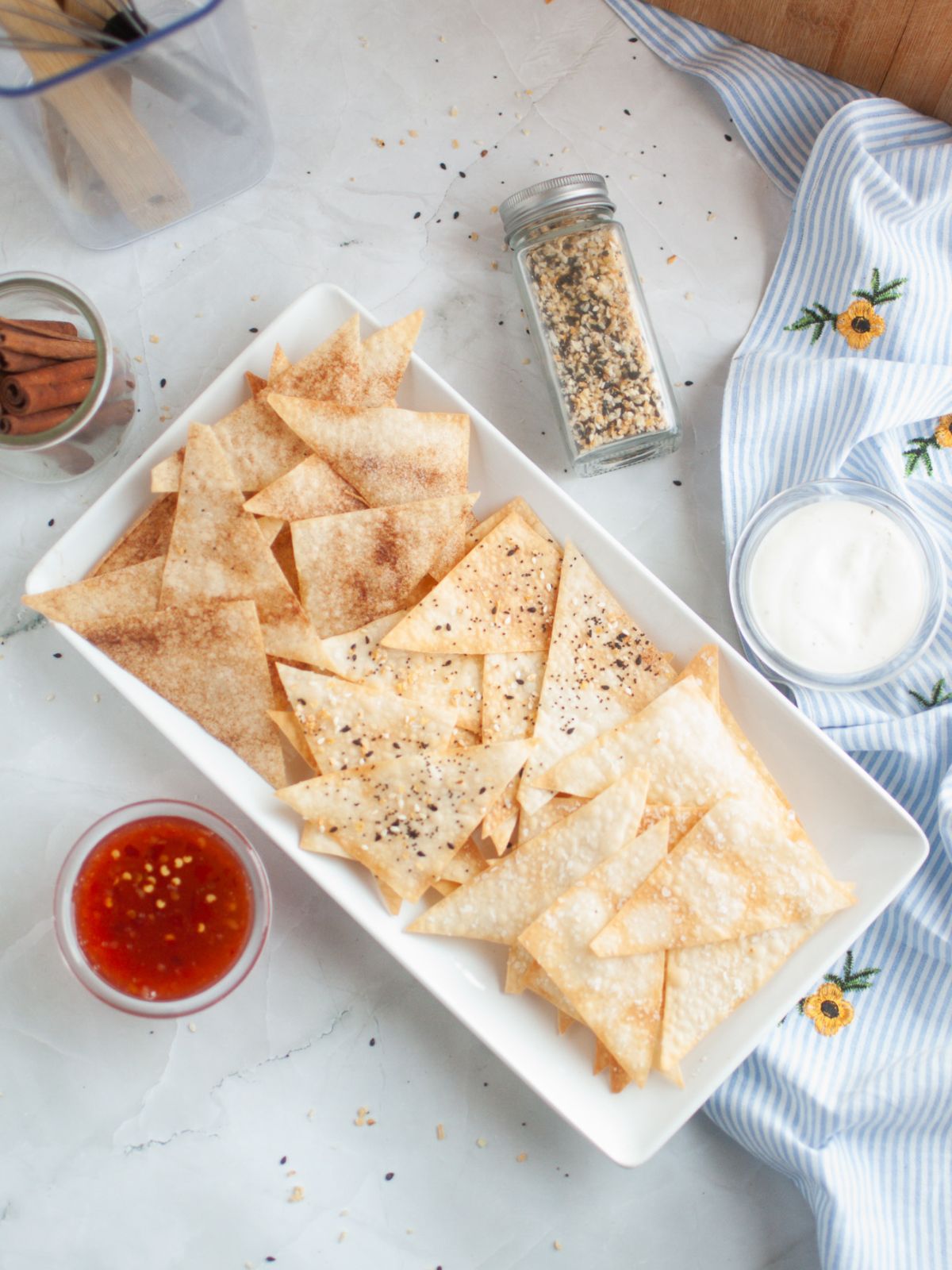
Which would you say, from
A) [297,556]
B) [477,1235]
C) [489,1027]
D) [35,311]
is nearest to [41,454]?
[35,311]

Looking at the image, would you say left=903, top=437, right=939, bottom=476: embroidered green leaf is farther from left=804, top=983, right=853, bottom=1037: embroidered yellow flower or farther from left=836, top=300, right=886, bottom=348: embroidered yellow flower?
left=804, top=983, right=853, bottom=1037: embroidered yellow flower

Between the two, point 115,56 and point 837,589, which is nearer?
point 115,56

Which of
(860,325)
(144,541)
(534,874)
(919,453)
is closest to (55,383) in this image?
(144,541)

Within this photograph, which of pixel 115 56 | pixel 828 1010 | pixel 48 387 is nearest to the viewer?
pixel 115 56

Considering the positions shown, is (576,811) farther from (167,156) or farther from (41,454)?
(167,156)

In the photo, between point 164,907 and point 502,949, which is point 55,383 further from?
point 502,949

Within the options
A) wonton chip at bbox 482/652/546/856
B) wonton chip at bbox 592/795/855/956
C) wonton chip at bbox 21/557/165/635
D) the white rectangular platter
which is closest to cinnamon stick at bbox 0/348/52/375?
the white rectangular platter

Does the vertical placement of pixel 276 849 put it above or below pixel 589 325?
below
